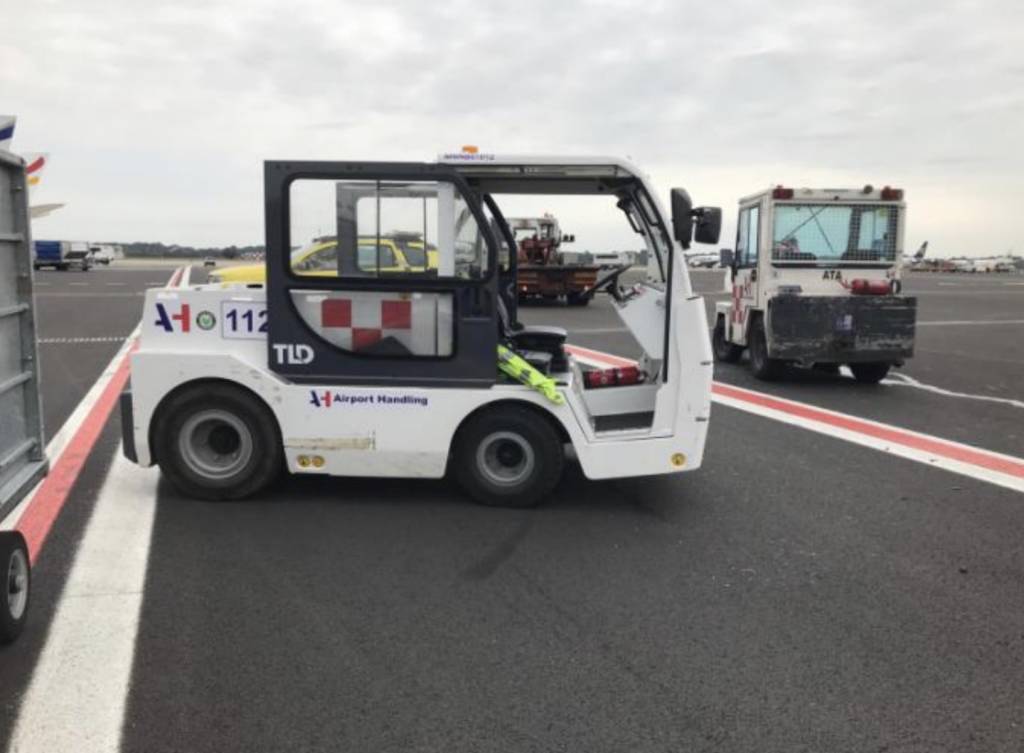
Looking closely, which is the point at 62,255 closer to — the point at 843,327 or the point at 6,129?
the point at 843,327

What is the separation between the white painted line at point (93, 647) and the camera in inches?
118

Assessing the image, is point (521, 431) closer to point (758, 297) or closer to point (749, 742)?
point (749, 742)

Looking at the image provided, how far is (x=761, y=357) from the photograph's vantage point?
1133 cm

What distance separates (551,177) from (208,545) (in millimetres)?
3117

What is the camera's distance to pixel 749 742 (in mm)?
3012

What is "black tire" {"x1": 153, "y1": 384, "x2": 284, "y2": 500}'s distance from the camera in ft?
18.2

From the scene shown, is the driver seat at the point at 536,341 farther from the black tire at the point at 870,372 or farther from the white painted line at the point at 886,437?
the black tire at the point at 870,372

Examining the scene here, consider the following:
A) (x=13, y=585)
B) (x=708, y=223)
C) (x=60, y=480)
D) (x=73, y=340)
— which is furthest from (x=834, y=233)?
(x=73, y=340)

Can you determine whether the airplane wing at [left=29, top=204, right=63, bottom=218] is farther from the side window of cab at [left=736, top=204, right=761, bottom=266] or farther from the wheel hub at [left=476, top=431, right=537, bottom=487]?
the side window of cab at [left=736, top=204, right=761, bottom=266]

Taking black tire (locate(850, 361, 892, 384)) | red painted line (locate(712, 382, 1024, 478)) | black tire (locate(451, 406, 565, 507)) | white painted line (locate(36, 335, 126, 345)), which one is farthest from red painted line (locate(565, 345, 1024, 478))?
white painted line (locate(36, 335, 126, 345))

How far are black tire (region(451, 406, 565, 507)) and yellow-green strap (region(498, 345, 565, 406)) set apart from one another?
0.68 feet

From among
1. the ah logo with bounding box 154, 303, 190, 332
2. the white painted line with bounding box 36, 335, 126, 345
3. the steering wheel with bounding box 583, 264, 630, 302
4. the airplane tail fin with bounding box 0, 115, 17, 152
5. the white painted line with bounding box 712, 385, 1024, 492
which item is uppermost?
the airplane tail fin with bounding box 0, 115, 17, 152

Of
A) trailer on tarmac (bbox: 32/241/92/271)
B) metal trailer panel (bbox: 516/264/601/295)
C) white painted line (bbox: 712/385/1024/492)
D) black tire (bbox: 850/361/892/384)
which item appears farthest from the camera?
trailer on tarmac (bbox: 32/241/92/271)

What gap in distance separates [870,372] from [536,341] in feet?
22.1
